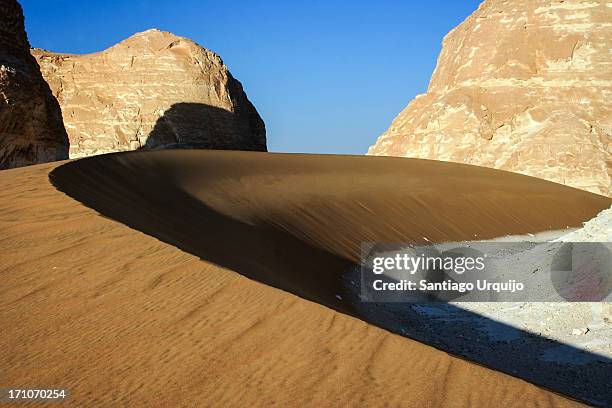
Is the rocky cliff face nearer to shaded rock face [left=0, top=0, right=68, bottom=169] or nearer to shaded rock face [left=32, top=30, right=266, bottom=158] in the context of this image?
shaded rock face [left=32, top=30, right=266, bottom=158]

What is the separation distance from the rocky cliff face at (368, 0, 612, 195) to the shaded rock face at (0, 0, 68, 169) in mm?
21031

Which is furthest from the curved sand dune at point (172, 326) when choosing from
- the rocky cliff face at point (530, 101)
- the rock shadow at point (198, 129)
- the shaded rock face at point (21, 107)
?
the rocky cliff face at point (530, 101)

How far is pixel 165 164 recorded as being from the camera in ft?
45.7

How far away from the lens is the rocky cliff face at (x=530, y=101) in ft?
93.4

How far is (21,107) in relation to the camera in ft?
60.5

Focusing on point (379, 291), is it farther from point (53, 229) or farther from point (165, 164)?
point (165, 164)

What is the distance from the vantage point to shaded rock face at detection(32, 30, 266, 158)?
29.9 metres

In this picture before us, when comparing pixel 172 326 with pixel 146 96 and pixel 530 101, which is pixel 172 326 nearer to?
pixel 146 96

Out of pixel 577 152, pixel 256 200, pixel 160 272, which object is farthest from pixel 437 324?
pixel 577 152

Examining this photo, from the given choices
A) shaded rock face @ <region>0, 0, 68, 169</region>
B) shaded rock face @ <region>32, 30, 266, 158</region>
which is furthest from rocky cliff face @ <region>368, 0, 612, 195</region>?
shaded rock face @ <region>0, 0, 68, 169</region>

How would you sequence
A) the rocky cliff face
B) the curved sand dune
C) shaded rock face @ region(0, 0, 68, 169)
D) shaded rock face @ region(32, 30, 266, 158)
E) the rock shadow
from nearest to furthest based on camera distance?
1. the curved sand dune
2. shaded rock face @ region(0, 0, 68, 169)
3. the rocky cliff face
4. the rock shadow
5. shaded rock face @ region(32, 30, 266, 158)

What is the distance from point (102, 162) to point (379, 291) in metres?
6.27

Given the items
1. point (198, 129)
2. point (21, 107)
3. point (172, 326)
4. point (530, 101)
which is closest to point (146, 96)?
point (198, 129)

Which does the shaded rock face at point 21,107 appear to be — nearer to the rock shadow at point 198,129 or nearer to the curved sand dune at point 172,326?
the rock shadow at point 198,129
